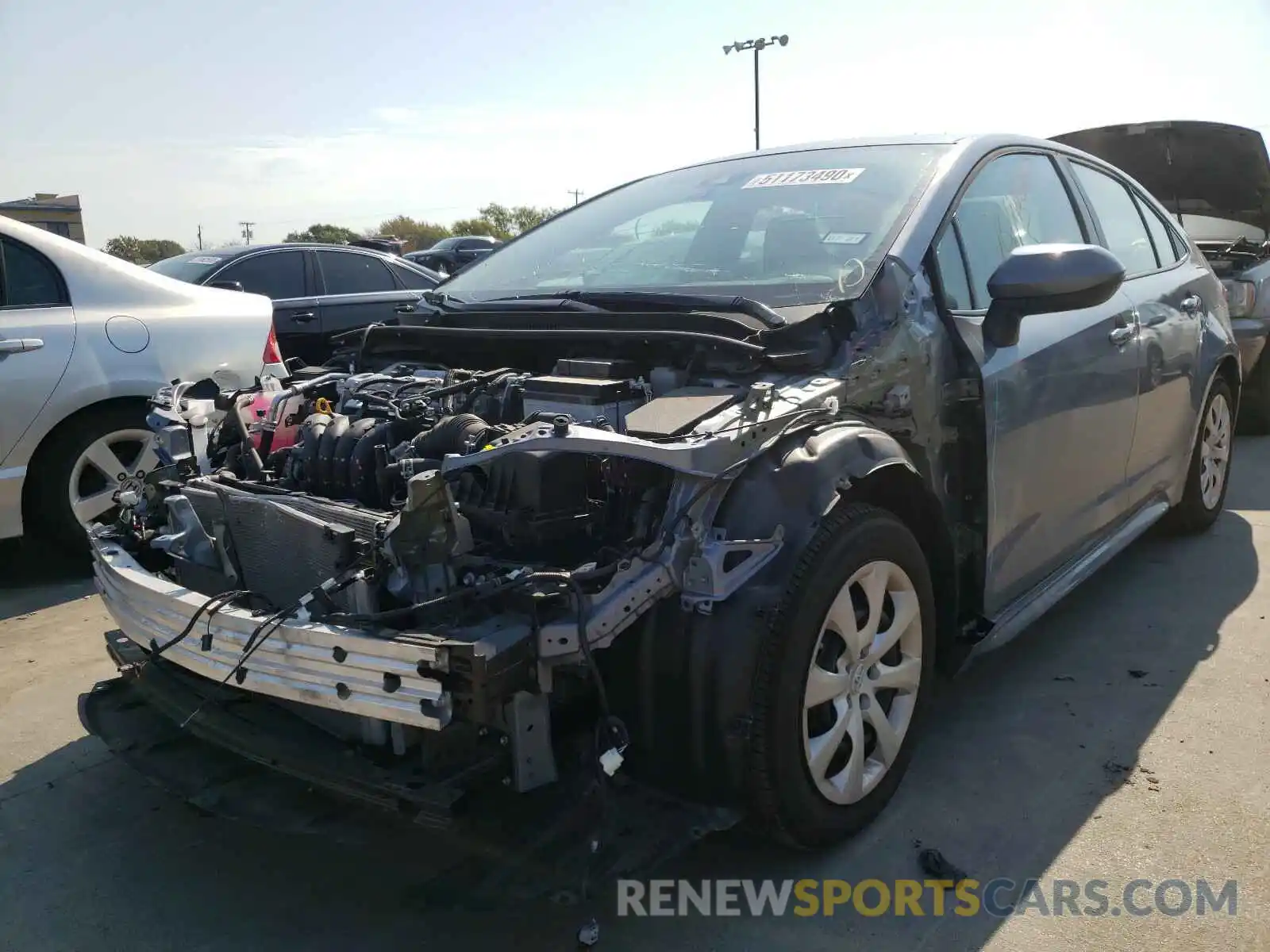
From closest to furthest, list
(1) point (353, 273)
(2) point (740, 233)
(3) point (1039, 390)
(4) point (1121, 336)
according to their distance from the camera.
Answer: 1. (3) point (1039, 390)
2. (2) point (740, 233)
3. (4) point (1121, 336)
4. (1) point (353, 273)

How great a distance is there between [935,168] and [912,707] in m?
1.63

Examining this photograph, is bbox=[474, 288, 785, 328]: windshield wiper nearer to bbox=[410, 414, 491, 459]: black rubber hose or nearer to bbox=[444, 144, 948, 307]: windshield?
bbox=[444, 144, 948, 307]: windshield

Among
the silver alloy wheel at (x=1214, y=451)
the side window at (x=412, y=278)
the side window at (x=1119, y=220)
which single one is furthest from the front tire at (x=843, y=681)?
the side window at (x=412, y=278)

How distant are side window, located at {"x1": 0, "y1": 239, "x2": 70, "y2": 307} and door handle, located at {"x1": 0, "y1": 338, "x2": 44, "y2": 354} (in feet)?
0.71

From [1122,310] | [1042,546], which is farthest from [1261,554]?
[1042,546]

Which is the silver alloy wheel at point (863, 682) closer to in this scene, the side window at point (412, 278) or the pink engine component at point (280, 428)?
the pink engine component at point (280, 428)

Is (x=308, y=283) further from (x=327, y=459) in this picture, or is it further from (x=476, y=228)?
(x=476, y=228)

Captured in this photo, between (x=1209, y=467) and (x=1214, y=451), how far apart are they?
98 mm

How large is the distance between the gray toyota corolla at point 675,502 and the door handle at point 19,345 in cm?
166

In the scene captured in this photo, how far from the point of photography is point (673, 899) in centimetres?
231

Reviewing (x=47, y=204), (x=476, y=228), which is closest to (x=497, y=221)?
(x=476, y=228)

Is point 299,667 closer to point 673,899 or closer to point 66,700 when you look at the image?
point 673,899

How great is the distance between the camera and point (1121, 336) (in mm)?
3561

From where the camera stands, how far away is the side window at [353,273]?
316 inches
